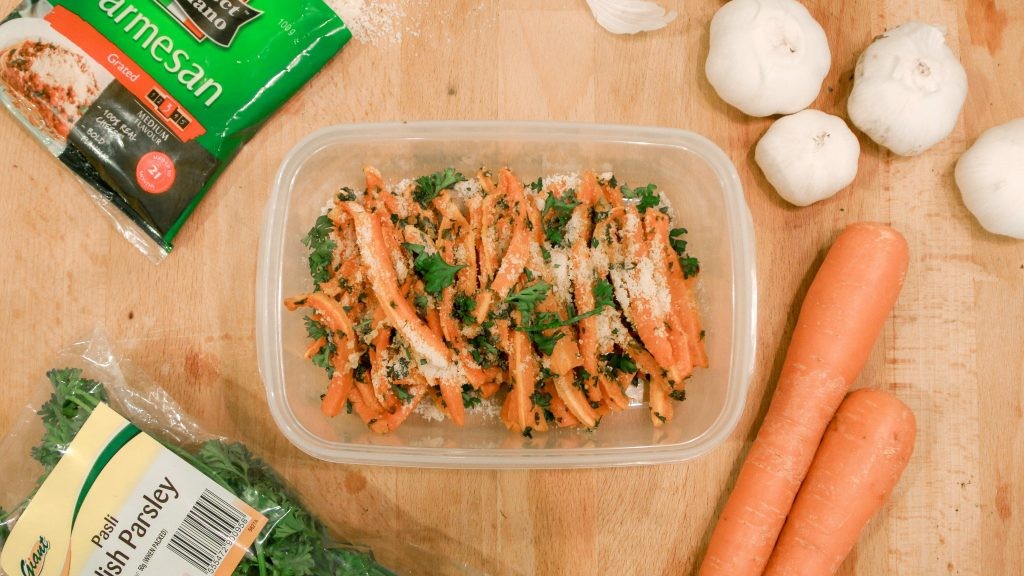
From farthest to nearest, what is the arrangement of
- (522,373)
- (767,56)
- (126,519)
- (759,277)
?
(759,277) → (767,56) → (522,373) → (126,519)

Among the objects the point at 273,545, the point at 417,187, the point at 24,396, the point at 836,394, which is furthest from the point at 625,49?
the point at 24,396

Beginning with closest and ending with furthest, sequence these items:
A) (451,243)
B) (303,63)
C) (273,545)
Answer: (273,545), (451,243), (303,63)

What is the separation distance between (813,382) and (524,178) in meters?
0.66

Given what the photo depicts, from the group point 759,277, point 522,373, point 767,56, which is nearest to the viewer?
point 522,373

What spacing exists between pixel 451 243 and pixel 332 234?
0.70 feet

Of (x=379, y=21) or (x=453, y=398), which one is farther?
(x=379, y=21)

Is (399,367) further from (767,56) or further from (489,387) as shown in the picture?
(767,56)

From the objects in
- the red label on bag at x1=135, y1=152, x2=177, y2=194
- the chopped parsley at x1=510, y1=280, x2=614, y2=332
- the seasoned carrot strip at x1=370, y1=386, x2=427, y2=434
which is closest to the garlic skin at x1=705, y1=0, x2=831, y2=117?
the chopped parsley at x1=510, y1=280, x2=614, y2=332

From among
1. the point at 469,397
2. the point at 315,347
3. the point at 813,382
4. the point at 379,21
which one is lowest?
the point at 813,382

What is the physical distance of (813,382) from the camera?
1.30m

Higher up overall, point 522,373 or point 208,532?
point 208,532

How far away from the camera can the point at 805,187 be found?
1.29 m

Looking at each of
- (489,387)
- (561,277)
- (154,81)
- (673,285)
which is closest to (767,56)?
(673,285)

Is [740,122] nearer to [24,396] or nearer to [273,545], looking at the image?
[273,545]
